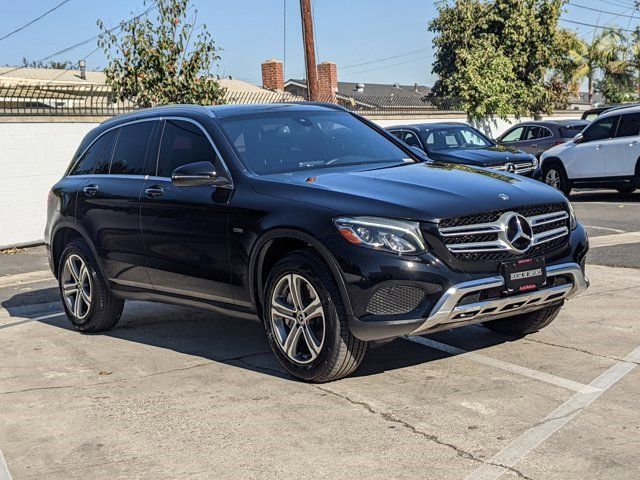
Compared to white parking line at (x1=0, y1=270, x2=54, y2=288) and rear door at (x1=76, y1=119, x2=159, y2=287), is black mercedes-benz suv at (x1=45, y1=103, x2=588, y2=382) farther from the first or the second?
white parking line at (x1=0, y1=270, x2=54, y2=288)

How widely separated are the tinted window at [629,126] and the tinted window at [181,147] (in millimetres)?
12276

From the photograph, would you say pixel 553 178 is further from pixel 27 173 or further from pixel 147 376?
pixel 147 376

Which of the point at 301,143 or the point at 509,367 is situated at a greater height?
the point at 301,143

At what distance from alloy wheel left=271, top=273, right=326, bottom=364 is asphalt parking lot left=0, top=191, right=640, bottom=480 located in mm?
238

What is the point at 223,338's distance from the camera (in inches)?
305

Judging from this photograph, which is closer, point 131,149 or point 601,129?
point 131,149

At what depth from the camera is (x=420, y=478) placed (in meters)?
4.38

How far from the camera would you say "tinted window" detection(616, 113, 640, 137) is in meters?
17.6

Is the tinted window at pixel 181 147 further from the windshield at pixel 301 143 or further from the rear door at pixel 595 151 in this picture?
the rear door at pixel 595 151

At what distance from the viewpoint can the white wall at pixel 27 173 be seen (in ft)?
50.1

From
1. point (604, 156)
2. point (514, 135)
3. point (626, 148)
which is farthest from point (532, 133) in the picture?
point (626, 148)

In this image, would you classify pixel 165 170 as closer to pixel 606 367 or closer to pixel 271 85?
pixel 606 367

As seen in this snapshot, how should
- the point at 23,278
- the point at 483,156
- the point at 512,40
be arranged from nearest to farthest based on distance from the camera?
the point at 23,278, the point at 483,156, the point at 512,40

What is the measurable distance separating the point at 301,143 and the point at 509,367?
7.07 ft
